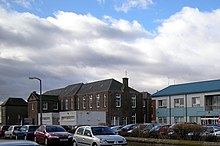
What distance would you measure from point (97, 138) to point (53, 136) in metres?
7.58

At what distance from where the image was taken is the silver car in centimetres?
2259

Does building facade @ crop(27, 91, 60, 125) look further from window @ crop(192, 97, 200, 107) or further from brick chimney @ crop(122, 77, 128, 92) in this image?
window @ crop(192, 97, 200, 107)

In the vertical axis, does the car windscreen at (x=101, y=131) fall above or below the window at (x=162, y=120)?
above

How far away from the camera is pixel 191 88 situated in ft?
239

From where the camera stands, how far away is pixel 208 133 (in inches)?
1134

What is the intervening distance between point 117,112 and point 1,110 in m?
49.2

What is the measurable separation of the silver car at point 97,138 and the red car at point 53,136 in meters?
3.64

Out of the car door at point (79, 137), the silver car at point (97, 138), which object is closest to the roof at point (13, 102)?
the car door at point (79, 137)

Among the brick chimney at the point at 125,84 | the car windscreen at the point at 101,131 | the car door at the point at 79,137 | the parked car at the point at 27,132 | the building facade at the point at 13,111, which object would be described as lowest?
the building facade at the point at 13,111

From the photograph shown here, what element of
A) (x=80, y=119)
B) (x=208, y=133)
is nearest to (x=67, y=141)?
(x=208, y=133)

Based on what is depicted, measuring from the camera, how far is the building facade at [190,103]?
6741cm

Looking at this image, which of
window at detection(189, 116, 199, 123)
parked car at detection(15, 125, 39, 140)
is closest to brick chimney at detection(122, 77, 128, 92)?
window at detection(189, 116, 199, 123)

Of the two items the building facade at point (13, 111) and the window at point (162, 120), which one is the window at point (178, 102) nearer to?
the window at point (162, 120)

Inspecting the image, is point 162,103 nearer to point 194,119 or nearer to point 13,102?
point 194,119
